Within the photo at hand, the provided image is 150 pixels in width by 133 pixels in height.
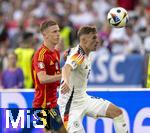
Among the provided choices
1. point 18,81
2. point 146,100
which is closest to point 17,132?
point 146,100

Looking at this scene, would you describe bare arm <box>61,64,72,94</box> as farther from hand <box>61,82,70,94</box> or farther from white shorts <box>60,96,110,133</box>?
white shorts <box>60,96,110,133</box>

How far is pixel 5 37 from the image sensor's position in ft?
73.2

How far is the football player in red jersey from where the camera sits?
12.4 meters

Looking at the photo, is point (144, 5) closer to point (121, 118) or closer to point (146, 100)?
point (146, 100)

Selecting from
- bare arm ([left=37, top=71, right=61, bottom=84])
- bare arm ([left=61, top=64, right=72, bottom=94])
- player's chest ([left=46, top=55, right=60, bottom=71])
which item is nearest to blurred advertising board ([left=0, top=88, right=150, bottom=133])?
player's chest ([left=46, top=55, right=60, bottom=71])

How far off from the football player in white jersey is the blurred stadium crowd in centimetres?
589

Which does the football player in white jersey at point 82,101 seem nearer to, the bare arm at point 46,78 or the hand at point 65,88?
the bare arm at point 46,78

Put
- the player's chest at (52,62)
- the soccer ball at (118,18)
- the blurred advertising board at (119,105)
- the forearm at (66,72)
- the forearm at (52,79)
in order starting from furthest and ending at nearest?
1. the blurred advertising board at (119,105)
2. the soccer ball at (118,18)
3. the player's chest at (52,62)
4. the forearm at (52,79)
5. the forearm at (66,72)

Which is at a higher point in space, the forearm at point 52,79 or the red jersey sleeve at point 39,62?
the red jersey sleeve at point 39,62

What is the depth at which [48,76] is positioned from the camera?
1229 centimetres

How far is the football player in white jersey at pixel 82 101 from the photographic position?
12250 millimetres

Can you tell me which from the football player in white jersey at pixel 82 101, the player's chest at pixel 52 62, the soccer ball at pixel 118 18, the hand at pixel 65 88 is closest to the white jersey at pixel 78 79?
the football player in white jersey at pixel 82 101

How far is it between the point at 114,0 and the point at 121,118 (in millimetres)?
12510

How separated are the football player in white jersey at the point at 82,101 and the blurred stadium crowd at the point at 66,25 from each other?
19.3ft
